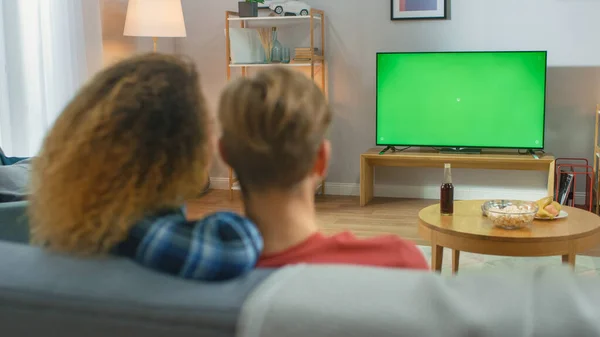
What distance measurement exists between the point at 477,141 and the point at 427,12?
1074 millimetres

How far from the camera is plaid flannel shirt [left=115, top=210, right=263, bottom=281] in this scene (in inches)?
28.1

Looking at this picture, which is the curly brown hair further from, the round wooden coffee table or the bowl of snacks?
the bowl of snacks

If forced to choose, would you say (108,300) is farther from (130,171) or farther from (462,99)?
(462,99)

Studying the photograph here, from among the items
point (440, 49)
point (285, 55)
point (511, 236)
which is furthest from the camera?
point (285, 55)

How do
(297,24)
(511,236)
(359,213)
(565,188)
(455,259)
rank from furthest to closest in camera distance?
(297,24) < (359,213) < (565,188) < (455,259) < (511,236)

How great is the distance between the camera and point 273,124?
2.77ft

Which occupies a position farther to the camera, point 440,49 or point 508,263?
point 440,49

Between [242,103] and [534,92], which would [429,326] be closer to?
[242,103]

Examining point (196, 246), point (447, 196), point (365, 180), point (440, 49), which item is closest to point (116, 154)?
point (196, 246)

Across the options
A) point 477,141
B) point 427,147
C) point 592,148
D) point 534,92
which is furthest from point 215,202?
point 592,148

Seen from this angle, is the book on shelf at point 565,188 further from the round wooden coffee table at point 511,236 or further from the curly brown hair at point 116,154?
the curly brown hair at point 116,154

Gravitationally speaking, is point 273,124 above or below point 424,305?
above

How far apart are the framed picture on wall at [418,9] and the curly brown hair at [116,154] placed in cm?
461

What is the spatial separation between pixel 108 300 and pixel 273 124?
30 centimetres
